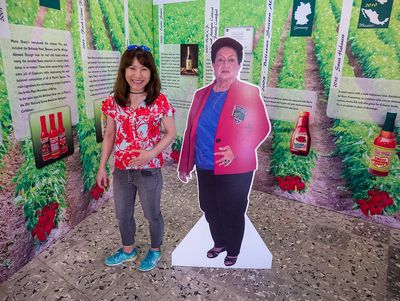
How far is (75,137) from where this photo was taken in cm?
170

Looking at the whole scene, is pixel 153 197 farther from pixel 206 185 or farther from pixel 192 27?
pixel 192 27

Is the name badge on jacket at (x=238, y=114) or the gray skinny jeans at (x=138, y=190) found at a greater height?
the name badge on jacket at (x=238, y=114)

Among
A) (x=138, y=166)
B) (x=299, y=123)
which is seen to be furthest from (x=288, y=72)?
(x=138, y=166)

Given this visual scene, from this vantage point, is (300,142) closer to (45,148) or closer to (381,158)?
(381,158)

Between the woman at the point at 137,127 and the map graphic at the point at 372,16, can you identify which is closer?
the woman at the point at 137,127

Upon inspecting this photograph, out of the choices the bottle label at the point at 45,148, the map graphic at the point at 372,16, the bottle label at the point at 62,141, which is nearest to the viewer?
the bottle label at the point at 45,148

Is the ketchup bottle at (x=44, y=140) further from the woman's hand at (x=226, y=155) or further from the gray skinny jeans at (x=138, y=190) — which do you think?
the woman's hand at (x=226, y=155)

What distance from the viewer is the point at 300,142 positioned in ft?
6.73

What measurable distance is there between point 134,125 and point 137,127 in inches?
0.6

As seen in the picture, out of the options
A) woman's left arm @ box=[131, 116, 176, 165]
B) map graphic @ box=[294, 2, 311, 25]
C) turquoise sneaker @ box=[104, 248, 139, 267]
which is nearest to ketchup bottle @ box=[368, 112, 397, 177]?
map graphic @ box=[294, 2, 311, 25]

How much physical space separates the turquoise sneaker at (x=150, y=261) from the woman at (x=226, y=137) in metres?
0.41

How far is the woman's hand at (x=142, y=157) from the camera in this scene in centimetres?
120

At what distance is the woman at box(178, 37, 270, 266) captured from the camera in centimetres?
112

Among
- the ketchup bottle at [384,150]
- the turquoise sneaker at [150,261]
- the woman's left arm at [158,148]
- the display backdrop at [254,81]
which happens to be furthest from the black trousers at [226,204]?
the ketchup bottle at [384,150]
